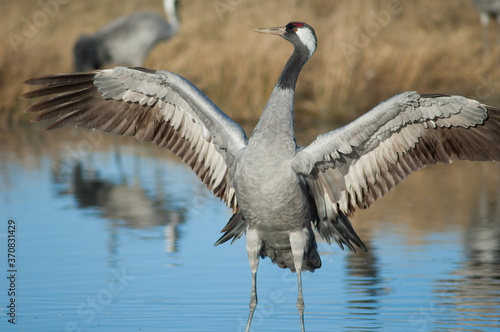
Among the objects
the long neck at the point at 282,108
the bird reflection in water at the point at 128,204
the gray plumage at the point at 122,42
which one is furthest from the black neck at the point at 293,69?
the gray plumage at the point at 122,42

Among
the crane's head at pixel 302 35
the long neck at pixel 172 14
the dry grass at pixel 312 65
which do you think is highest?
the long neck at pixel 172 14

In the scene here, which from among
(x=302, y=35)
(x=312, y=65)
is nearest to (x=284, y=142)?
(x=302, y=35)

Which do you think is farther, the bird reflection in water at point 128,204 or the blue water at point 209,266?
the bird reflection in water at point 128,204

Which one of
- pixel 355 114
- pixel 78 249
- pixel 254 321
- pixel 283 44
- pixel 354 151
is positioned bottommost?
pixel 254 321

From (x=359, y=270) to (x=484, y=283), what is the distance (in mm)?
1105

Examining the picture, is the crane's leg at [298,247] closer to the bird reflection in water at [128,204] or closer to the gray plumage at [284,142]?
the gray plumage at [284,142]

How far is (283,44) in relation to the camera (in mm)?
17969

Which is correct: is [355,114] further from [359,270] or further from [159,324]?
[159,324]

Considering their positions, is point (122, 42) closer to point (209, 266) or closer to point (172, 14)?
point (172, 14)

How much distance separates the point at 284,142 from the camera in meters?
6.57

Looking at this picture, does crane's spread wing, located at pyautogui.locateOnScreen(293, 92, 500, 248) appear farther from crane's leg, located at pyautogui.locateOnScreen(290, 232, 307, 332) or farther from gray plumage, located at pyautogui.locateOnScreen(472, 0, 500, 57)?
gray plumage, located at pyautogui.locateOnScreen(472, 0, 500, 57)

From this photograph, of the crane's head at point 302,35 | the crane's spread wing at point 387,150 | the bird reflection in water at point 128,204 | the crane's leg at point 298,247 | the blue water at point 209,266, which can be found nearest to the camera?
the blue water at point 209,266

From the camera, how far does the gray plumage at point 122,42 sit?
18.5 m

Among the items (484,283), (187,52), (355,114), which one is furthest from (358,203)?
(187,52)
